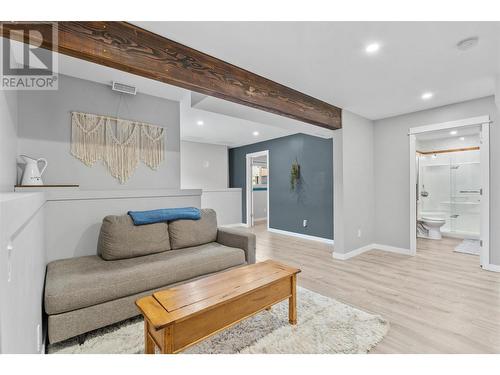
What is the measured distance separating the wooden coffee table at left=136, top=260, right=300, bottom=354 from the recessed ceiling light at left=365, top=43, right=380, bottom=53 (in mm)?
2007

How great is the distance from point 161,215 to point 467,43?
326cm

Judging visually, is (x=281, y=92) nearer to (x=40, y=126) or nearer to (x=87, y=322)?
(x=40, y=126)

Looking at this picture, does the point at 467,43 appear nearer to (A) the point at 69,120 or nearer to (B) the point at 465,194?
(A) the point at 69,120

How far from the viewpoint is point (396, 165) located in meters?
4.01

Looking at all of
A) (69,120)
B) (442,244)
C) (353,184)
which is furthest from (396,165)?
(69,120)

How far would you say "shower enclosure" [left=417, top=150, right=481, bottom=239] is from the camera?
4969mm

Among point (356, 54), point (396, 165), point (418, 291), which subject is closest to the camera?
point (356, 54)

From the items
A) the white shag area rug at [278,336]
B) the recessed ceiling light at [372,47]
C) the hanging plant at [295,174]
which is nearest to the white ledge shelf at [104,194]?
the white shag area rug at [278,336]

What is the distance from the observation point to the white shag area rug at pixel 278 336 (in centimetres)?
160

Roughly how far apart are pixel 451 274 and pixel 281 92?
10.2 ft

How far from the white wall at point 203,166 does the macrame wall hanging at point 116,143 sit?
10.1ft

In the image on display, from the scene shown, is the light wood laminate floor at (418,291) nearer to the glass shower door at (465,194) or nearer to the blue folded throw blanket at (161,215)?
the glass shower door at (465,194)

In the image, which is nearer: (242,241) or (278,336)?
(278,336)
